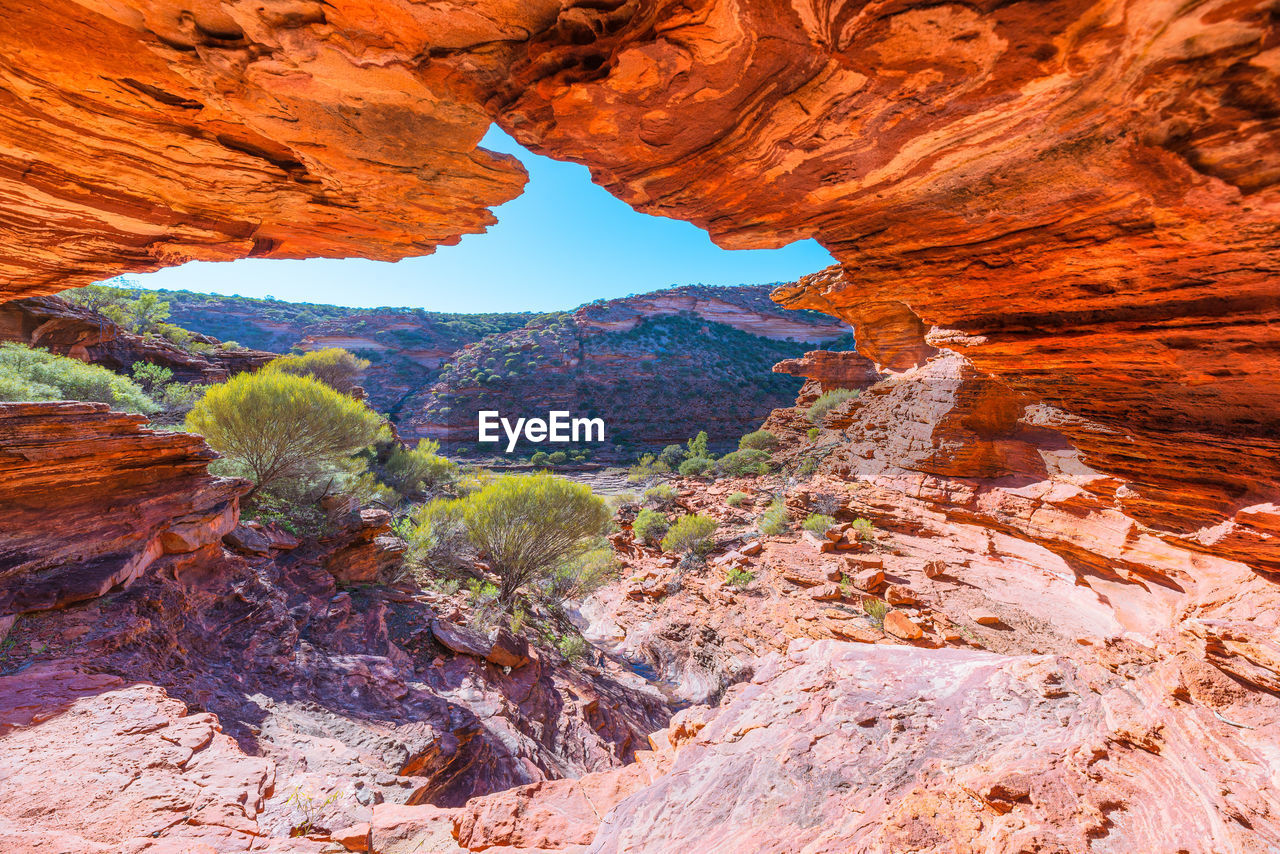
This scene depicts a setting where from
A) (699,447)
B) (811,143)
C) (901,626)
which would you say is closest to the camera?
(811,143)

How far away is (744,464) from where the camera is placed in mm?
21266

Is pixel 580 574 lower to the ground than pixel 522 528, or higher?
lower

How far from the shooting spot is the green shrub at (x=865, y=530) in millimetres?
9398

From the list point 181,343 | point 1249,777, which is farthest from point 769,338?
point 1249,777

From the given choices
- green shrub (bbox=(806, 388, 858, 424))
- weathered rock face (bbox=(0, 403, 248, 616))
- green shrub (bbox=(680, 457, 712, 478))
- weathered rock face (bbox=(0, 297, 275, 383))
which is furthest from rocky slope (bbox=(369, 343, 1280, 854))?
weathered rock face (bbox=(0, 297, 275, 383))

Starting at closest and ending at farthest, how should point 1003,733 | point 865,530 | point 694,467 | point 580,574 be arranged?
point 1003,733 → point 865,530 → point 580,574 → point 694,467

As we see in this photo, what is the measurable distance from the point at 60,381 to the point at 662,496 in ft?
56.0

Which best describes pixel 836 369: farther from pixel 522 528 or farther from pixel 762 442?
pixel 522 528

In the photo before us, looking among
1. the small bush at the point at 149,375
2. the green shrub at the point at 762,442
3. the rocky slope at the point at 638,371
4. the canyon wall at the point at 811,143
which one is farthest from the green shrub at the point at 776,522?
the rocky slope at the point at 638,371

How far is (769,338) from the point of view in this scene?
52750 mm

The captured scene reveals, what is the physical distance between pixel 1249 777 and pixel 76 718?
7.65 meters

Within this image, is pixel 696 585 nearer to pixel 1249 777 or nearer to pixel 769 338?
pixel 1249 777

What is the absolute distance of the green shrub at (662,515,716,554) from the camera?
1282 centimetres

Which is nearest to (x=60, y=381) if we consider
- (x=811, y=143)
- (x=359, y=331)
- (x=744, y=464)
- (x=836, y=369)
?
(x=811, y=143)
